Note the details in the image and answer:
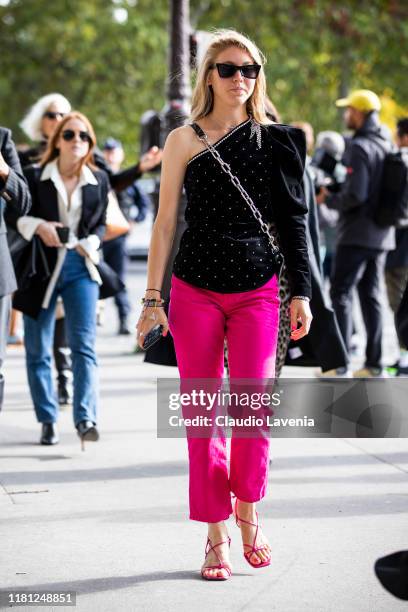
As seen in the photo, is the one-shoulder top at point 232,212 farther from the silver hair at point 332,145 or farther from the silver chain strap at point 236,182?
the silver hair at point 332,145

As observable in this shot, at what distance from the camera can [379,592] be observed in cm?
424

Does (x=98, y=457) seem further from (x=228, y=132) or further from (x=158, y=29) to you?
(x=158, y=29)

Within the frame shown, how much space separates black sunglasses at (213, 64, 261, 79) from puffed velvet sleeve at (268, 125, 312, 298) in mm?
216

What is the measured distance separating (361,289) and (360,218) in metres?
0.63

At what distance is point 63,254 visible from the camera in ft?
22.9

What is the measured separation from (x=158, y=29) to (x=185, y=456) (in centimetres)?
2792

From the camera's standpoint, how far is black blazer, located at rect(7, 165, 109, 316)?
23.0ft

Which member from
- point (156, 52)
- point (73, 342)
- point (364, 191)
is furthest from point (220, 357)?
point (156, 52)

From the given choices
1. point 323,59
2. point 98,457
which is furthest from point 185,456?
point 323,59

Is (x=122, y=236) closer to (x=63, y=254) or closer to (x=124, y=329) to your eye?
(x=124, y=329)

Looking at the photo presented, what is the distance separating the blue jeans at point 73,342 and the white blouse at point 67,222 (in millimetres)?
40

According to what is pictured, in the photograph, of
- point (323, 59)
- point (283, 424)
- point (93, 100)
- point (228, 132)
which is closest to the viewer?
point (228, 132)

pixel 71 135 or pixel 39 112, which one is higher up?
pixel 39 112

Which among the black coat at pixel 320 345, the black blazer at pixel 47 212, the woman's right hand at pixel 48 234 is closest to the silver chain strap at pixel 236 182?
the black coat at pixel 320 345
